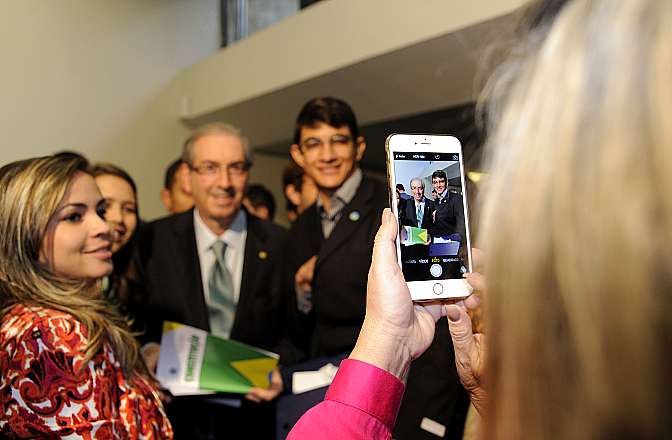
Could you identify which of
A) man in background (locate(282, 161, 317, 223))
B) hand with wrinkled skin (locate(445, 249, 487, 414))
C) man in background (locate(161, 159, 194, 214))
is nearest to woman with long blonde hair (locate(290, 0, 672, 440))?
hand with wrinkled skin (locate(445, 249, 487, 414))

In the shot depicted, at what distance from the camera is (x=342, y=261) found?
187 cm

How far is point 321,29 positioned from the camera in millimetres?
3650

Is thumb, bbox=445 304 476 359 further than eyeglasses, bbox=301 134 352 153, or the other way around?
eyeglasses, bbox=301 134 352 153

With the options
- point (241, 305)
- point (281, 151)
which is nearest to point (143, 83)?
point (281, 151)

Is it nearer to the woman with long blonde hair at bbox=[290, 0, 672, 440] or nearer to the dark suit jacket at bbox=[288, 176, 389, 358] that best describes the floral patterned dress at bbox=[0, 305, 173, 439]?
the dark suit jacket at bbox=[288, 176, 389, 358]

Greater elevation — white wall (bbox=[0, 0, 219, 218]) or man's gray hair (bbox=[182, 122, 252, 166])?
white wall (bbox=[0, 0, 219, 218])

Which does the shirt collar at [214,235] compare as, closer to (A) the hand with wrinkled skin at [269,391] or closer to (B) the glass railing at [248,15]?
(A) the hand with wrinkled skin at [269,391]

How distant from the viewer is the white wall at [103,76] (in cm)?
384

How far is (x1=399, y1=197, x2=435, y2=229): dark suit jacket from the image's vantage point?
0.93m

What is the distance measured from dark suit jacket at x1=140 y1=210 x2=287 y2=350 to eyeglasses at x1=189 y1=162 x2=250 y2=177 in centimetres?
20

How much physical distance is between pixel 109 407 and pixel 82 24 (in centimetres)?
375

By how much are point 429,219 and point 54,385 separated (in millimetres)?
830

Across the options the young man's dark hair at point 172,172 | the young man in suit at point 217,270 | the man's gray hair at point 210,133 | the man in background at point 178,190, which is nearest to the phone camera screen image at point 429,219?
the young man in suit at point 217,270

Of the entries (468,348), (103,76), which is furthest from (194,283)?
(103,76)
